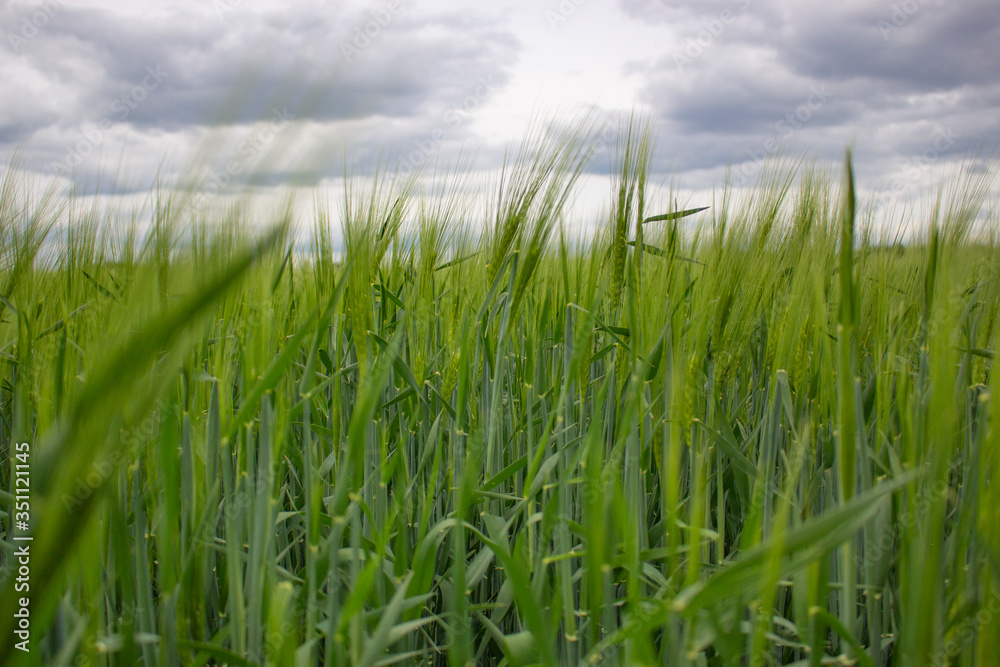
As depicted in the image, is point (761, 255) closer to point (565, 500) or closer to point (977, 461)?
point (977, 461)

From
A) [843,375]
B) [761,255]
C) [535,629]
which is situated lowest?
[535,629]

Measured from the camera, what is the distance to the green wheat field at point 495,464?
54cm

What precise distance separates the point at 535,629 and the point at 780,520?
12.6 inches

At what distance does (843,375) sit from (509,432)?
0.88 m

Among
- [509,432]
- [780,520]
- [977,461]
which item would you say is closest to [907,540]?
[977,461]

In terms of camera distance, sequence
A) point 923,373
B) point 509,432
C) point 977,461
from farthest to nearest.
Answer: point 509,432, point 923,373, point 977,461

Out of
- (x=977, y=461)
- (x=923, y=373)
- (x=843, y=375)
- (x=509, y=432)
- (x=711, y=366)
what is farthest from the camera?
(x=509, y=432)

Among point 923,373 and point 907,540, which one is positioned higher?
point 923,373

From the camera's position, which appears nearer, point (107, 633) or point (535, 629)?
point (535, 629)

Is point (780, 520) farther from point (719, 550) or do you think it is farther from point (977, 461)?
point (719, 550)

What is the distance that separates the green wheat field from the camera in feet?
1.79

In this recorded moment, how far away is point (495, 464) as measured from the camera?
1.17 meters

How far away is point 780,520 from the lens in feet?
1.69

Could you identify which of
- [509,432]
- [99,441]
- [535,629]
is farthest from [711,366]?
[99,441]
